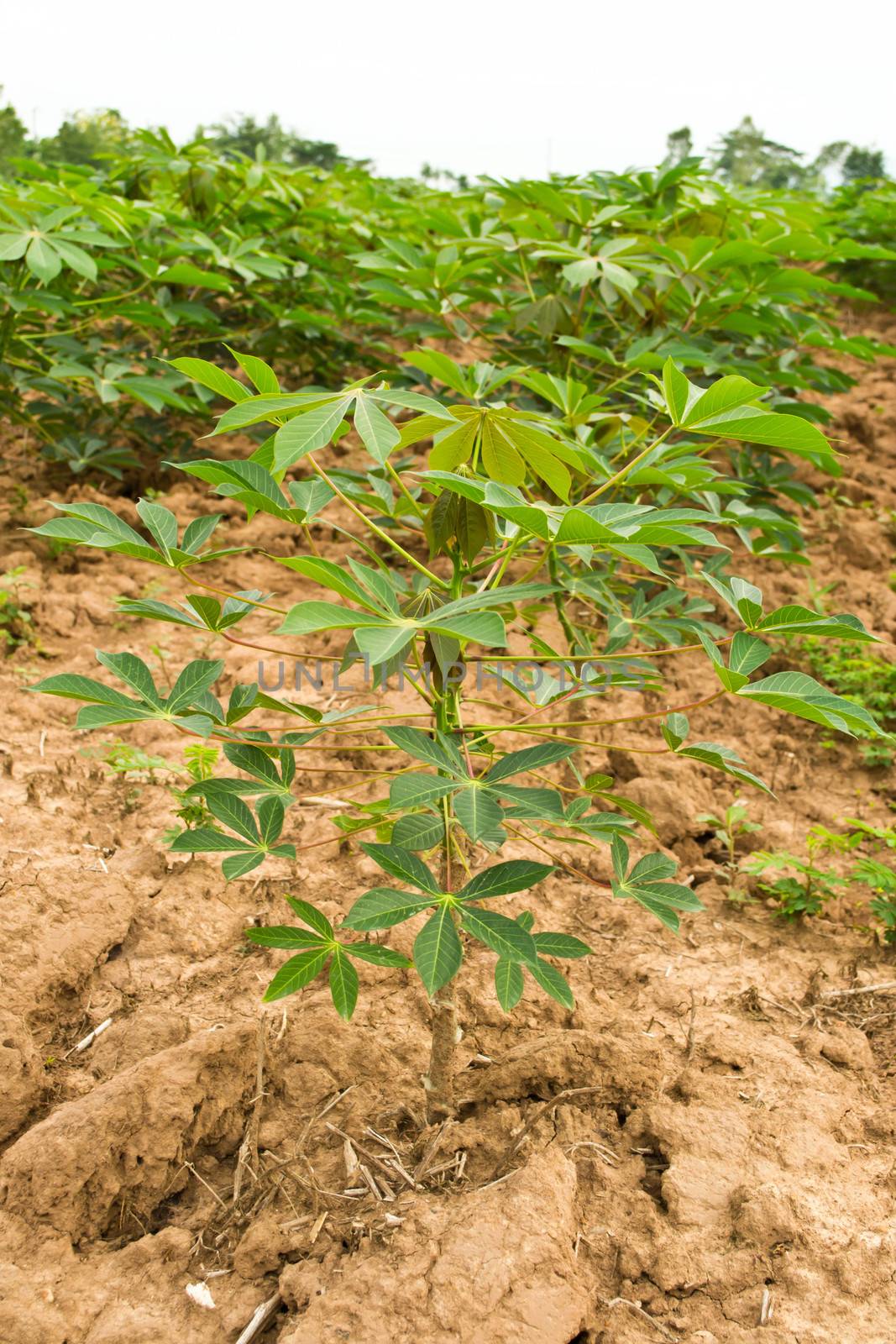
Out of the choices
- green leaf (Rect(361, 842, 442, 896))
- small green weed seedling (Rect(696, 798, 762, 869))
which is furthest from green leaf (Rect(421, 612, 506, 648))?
small green weed seedling (Rect(696, 798, 762, 869))

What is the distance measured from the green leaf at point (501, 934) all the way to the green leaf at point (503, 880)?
22 millimetres

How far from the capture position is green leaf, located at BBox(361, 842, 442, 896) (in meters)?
0.97

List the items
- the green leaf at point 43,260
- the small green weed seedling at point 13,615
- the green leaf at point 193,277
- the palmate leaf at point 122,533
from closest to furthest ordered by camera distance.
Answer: the palmate leaf at point 122,533
the green leaf at point 43,260
the small green weed seedling at point 13,615
the green leaf at point 193,277

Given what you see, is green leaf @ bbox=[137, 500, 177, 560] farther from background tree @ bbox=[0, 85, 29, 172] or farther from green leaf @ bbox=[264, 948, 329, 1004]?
background tree @ bbox=[0, 85, 29, 172]

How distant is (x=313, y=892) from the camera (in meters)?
1.69

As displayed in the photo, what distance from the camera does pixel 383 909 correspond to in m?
0.94

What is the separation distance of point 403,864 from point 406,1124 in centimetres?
49

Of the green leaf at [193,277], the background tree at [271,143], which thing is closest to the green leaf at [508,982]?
the green leaf at [193,277]

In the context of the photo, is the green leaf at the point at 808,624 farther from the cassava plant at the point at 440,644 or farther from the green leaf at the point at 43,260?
the green leaf at the point at 43,260

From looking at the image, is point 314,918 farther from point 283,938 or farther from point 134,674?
point 134,674

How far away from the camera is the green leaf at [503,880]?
3.24ft

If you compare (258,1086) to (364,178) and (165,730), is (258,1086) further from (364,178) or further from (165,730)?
(364,178)

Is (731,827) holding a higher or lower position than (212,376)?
lower

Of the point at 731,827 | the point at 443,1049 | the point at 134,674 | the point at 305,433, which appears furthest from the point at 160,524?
the point at 731,827
